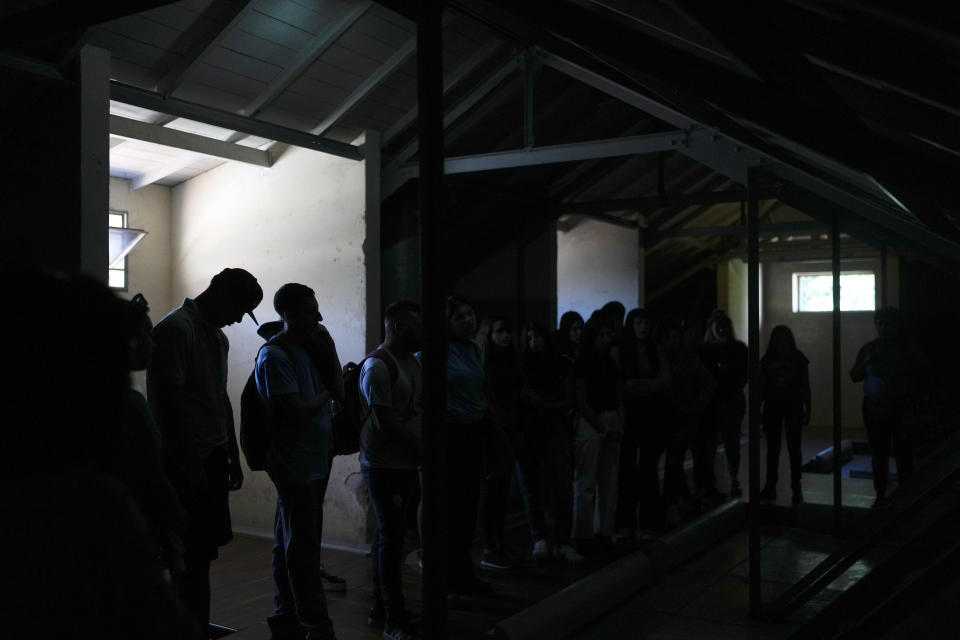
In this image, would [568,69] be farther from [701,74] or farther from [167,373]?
[701,74]

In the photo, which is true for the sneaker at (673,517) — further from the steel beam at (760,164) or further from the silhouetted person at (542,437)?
the steel beam at (760,164)

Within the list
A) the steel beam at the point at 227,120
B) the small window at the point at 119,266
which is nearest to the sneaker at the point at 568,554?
the steel beam at the point at 227,120

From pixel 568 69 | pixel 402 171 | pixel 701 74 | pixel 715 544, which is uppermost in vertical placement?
pixel 568 69

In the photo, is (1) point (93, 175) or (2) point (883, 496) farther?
(2) point (883, 496)

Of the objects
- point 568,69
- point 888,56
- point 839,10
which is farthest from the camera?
point 568,69

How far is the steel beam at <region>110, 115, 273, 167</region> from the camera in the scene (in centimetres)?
Answer: 511

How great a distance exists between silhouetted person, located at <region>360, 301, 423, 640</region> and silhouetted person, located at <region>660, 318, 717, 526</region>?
301 cm

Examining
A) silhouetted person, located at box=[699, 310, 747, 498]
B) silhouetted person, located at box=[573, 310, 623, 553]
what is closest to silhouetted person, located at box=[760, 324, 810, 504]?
silhouetted person, located at box=[699, 310, 747, 498]

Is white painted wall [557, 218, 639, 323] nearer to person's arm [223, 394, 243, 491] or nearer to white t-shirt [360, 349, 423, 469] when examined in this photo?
white t-shirt [360, 349, 423, 469]

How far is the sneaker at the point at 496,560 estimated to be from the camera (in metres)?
5.43

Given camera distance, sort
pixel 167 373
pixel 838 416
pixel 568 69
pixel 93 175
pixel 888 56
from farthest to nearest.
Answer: pixel 568 69
pixel 838 416
pixel 93 175
pixel 167 373
pixel 888 56

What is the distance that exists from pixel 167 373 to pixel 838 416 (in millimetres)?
4439

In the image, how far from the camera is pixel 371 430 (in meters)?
4.00

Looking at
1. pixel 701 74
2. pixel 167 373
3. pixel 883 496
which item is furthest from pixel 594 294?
pixel 701 74
